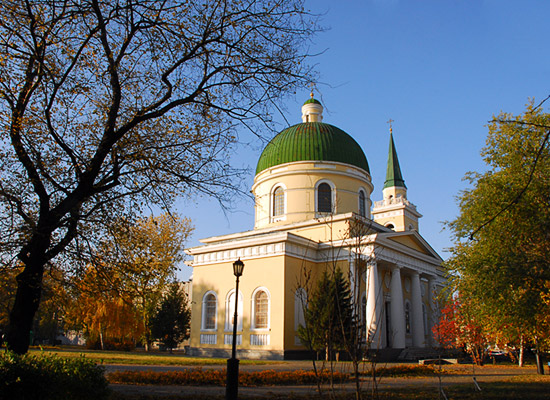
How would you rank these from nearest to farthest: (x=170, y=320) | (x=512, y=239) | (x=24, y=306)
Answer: (x=24, y=306) < (x=512, y=239) < (x=170, y=320)

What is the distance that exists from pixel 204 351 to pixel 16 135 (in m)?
21.5

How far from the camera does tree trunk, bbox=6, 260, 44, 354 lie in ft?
25.7

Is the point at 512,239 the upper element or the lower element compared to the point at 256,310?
upper

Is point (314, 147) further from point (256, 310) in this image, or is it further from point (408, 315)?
point (408, 315)

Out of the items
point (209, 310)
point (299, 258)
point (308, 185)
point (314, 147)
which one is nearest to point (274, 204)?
point (308, 185)

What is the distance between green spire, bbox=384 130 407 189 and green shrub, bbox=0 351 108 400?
48.5 m

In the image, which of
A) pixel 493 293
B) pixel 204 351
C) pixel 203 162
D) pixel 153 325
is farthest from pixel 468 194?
pixel 153 325

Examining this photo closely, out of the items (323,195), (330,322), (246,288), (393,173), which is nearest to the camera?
(330,322)

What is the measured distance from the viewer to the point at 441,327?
2416 centimetres

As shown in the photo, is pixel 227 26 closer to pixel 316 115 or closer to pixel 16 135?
pixel 16 135

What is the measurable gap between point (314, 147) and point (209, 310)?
12945 millimetres

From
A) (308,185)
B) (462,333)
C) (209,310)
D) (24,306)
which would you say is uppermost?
(308,185)

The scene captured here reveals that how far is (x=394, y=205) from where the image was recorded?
50531 millimetres

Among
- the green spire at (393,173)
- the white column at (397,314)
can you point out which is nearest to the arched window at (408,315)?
the white column at (397,314)
